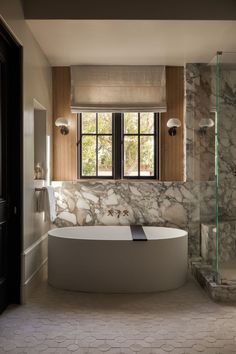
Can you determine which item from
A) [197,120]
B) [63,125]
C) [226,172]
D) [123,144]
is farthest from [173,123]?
[226,172]

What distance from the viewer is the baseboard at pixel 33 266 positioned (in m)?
3.61

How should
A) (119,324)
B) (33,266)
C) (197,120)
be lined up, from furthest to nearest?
(197,120)
(33,266)
(119,324)

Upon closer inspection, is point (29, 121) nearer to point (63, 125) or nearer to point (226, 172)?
point (63, 125)

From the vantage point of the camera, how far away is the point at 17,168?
3578 mm

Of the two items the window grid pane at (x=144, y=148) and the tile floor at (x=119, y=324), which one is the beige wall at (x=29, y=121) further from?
the window grid pane at (x=144, y=148)

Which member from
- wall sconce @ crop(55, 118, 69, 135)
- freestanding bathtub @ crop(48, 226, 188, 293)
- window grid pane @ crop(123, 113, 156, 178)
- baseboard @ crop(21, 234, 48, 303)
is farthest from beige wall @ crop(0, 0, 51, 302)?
Answer: window grid pane @ crop(123, 113, 156, 178)

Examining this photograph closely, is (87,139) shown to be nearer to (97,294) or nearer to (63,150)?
(63,150)

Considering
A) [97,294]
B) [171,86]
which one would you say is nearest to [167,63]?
[171,86]

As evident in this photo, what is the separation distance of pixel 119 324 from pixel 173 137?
9.00 feet

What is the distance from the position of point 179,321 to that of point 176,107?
2.87 meters

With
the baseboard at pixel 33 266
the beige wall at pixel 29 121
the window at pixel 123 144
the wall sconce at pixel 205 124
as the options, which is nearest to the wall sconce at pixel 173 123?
the window at pixel 123 144

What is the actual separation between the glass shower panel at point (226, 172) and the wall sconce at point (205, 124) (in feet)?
1.04

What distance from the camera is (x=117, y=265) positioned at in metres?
3.84

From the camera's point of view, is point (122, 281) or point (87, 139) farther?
point (87, 139)
